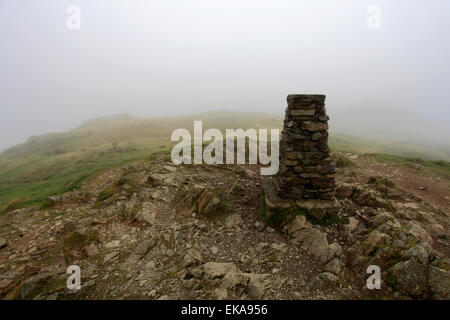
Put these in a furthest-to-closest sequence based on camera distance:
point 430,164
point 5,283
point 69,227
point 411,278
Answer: point 430,164
point 69,227
point 5,283
point 411,278

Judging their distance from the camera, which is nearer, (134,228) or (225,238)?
(225,238)

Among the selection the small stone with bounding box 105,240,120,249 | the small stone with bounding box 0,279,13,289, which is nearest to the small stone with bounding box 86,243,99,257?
the small stone with bounding box 105,240,120,249

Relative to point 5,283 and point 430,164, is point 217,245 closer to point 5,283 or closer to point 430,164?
point 5,283

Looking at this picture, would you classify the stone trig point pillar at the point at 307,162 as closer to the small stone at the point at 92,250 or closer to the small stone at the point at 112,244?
the small stone at the point at 112,244

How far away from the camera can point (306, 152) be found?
293 inches

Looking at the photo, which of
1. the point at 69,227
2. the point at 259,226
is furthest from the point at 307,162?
the point at 69,227

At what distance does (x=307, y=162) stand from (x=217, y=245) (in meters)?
4.52

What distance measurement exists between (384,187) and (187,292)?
34.7 feet

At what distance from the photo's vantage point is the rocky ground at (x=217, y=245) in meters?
5.06

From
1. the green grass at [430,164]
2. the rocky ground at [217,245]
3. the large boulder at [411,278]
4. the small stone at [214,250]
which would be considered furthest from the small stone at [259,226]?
the green grass at [430,164]
